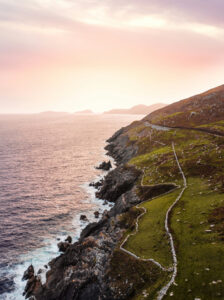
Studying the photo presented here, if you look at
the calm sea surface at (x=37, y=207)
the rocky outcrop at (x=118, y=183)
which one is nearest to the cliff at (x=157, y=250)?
the calm sea surface at (x=37, y=207)

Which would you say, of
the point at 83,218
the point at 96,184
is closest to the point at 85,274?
the point at 83,218

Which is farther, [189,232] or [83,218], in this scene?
[83,218]

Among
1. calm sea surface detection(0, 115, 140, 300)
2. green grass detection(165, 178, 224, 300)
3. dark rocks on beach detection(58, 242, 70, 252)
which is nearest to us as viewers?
green grass detection(165, 178, 224, 300)

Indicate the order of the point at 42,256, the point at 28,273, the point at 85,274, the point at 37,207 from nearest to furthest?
the point at 85,274
the point at 28,273
the point at 42,256
the point at 37,207

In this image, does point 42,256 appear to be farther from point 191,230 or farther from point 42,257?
point 191,230

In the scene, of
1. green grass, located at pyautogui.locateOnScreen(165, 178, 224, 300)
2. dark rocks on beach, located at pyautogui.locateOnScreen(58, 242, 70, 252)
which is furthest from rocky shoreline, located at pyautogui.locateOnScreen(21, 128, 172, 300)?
green grass, located at pyautogui.locateOnScreen(165, 178, 224, 300)

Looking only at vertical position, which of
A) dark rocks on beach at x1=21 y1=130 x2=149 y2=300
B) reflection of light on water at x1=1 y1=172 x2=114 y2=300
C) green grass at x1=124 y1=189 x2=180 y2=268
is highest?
green grass at x1=124 y1=189 x2=180 y2=268

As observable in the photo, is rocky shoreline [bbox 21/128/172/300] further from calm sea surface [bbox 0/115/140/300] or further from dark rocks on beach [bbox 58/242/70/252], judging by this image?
calm sea surface [bbox 0/115/140/300]

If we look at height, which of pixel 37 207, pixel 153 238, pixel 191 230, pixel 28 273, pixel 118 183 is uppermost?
pixel 191 230

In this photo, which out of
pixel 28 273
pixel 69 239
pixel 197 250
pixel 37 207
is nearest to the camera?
pixel 197 250

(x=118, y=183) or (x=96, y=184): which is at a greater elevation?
(x=118, y=183)
